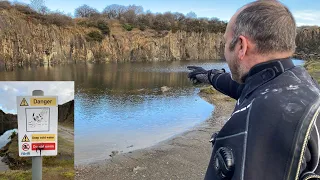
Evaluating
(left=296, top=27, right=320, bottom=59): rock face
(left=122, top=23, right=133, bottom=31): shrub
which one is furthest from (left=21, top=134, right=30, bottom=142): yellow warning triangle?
(left=296, top=27, right=320, bottom=59): rock face

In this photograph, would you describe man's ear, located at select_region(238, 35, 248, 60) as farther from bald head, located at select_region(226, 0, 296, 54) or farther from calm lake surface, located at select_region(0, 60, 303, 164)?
calm lake surface, located at select_region(0, 60, 303, 164)

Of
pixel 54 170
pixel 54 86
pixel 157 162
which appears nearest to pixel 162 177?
pixel 157 162

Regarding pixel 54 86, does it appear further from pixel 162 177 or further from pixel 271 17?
pixel 162 177

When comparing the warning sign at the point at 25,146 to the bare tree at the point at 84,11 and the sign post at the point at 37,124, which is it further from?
the bare tree at the point at 84,11

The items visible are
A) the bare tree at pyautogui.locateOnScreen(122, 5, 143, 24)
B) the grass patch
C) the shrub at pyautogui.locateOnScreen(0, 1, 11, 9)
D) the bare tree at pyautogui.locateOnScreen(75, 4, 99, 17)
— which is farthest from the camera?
Answer: the bare tree at pyautogui.locateOnScreen(75, 4, 99, 17)

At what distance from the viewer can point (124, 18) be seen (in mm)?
89125

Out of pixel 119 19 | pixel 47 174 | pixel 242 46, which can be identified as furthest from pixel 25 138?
pixel 119 19

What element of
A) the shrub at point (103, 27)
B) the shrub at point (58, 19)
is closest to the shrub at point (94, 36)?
the shrub at point (103, 27)

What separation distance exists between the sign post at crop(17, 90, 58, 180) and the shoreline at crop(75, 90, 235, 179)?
16.3 ft

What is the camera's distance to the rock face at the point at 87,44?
53531mm

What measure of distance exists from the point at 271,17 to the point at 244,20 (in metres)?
0.13

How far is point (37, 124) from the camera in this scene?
3.70 metres

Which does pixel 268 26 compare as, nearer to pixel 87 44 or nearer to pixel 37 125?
pixel 37 125

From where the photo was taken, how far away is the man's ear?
154 centimetres
